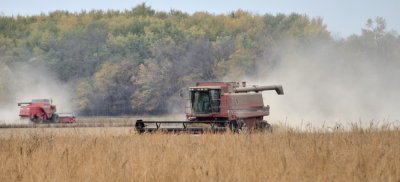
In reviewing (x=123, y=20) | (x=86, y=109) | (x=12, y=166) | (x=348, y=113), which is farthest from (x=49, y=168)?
(x=123, y=20)

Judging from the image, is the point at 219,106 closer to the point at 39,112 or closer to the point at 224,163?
the point at 224,163

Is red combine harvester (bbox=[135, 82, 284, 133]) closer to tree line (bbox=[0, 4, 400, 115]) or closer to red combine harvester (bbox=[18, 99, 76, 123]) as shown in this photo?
red combine harvester (bbox=[18, 99, 76, 123])

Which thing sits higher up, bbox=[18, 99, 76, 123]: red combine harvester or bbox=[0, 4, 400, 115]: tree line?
bbox=[0, 4, 400, 115]: tree line

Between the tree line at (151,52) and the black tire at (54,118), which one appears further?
the tree line at (151,52)

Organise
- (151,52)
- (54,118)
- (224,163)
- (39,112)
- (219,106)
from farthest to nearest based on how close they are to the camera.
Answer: (151,52), (54,118), (39,112), (219,106), (224,163)

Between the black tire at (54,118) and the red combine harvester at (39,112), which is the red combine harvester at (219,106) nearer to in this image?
the red combine harvester at (39,112)

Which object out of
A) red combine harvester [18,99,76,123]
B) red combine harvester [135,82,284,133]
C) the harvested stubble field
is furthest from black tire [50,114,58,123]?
the harvested stubble field

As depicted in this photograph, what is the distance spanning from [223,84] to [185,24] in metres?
87.4

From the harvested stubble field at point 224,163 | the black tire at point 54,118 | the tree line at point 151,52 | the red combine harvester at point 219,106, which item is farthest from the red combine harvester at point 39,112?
the harvested stubble field at point 224,163

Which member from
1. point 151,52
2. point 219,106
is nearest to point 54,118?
point 219,106

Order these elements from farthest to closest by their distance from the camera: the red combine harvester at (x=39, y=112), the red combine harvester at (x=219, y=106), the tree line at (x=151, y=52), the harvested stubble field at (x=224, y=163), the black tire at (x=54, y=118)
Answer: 1. the tree line at (x=151, y=52)
2. the black tire at (x=54, y=118)
3. the red combine harvester at (x=39, y=112)
4. the red combine harvester at (x=219, y=106)
5. the harvested stubble field at (x=224, y=163)

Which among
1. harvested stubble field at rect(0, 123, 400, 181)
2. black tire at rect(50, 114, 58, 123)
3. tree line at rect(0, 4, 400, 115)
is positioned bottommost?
harvested stubble field at rect(0, 123, 400, 181)

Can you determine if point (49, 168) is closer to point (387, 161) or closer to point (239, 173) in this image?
point (239, 173)

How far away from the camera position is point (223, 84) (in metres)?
35.3
